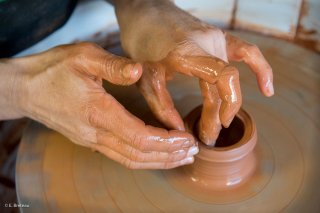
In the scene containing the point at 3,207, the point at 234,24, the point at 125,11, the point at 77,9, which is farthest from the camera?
the point at 234,24

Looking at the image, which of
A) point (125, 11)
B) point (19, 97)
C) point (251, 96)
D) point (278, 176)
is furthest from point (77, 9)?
point (278, 176)

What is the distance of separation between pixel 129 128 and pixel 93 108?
0.10 metres

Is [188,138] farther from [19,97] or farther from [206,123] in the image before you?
[19,97]

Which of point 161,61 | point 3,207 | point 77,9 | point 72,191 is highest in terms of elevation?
point 161,61

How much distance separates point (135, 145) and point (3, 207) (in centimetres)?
71

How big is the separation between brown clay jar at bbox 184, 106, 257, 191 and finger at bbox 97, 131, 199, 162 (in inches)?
1.9

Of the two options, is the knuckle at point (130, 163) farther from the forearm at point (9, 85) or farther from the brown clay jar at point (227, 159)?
the forearm at point (9, 85)

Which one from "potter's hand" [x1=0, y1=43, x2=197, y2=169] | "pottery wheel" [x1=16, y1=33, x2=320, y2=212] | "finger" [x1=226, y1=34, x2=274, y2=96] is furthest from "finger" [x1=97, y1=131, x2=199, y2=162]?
"finger" [x1=226, y1=34, x2=274, y2=96]

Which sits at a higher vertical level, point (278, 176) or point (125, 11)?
point (125, 11)

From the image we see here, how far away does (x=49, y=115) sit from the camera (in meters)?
1.11

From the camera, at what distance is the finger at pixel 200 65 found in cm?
90

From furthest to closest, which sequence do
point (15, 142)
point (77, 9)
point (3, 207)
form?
point (77, 9) < point (15, 142) < point (3, 207)

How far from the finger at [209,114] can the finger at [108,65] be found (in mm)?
198

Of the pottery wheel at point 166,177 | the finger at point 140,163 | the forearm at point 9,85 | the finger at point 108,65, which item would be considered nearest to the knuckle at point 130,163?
the finger at point 140,163
